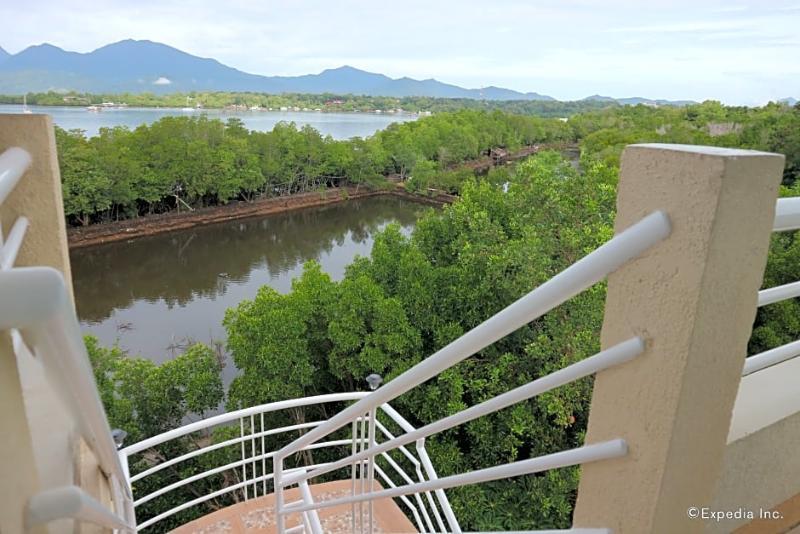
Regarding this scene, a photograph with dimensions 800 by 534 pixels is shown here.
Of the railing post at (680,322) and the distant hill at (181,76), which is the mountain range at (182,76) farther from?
the railing post at (680,322)

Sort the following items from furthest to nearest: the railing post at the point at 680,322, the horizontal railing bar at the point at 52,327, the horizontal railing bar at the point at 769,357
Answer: the horizontal railing bar at the point at 769,357, the railing post at the point at 680,322, the horizontal railing bar at the point at 52,327

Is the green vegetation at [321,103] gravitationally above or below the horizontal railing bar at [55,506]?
A: above

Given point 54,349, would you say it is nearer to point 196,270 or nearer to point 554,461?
point 554,461

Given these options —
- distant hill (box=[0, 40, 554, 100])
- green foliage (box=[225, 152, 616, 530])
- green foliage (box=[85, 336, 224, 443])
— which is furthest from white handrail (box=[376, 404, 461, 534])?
distant hill (box=[0, 40, 554, 100])

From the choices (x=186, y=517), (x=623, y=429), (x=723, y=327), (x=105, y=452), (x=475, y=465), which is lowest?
(x=186, y=517)

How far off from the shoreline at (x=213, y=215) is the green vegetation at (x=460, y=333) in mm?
11476

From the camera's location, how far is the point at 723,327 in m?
0.53

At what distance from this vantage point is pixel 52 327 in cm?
34

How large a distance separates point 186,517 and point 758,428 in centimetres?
668

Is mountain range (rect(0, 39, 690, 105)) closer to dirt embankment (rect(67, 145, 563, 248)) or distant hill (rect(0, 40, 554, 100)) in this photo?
distant hill (rect(0, 40, 554, 100))

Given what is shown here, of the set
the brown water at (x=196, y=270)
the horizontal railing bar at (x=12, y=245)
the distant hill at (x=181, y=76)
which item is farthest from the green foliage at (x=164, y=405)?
the distant hill at (x=181, y=76)

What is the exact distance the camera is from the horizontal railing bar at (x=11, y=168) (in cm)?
60

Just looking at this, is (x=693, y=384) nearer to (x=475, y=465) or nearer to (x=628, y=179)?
(x=628, y=179)

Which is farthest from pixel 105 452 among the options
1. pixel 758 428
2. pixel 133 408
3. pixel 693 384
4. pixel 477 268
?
pixel 133 408
